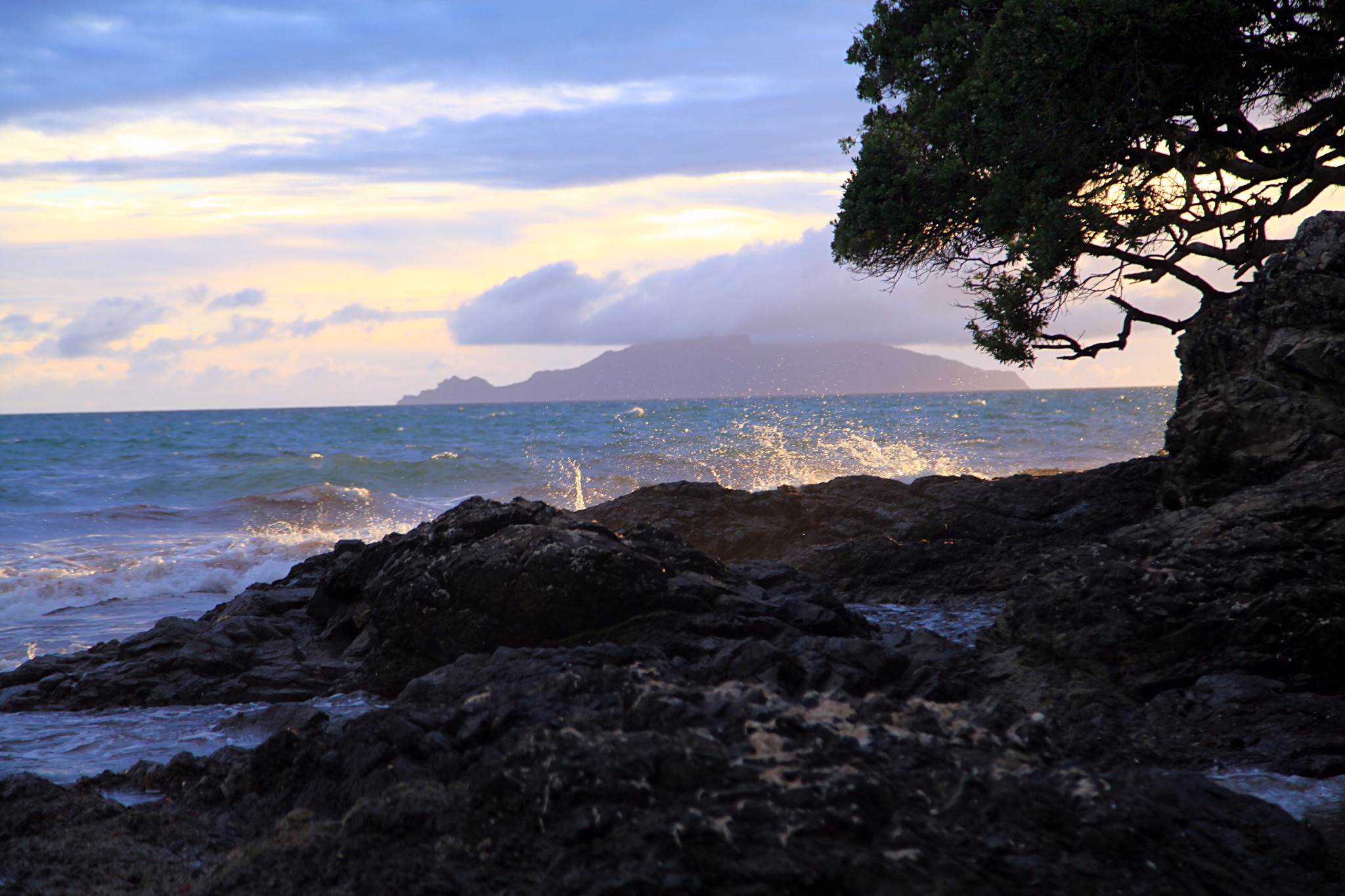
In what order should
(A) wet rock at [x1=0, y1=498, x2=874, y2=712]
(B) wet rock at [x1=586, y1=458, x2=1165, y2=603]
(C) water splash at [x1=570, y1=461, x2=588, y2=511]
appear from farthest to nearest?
(C) water splash at [x1=570, y1=461, x2=588, y2=511] → (B) wet rock at [x1=586, y1=458, x2=1165, y2=603] → (A) wet rock at [x1=0, y1=498, x2=874, y2=712]

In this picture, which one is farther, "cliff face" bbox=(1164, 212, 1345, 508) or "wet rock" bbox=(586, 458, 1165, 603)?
"wet rock" bbox=(586, 458, 1165, 603)

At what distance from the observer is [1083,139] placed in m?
10.5

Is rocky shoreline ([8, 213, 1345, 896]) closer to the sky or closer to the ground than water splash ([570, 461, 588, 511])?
closer to the sky

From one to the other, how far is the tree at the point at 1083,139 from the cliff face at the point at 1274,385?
2491 mm

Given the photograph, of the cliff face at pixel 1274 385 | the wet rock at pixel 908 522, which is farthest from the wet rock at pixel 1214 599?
the wet rock at pixel 908 522

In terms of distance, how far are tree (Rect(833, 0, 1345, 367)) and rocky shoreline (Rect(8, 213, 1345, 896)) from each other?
2.66m

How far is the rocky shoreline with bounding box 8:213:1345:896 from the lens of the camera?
3.09 m

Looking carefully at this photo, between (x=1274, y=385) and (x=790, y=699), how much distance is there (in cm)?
611

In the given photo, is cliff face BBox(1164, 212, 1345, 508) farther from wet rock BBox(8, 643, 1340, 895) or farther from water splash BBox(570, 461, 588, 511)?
water splash BBox(570, 461, 588, 511)

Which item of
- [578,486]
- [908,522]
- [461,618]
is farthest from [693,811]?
[578,486]

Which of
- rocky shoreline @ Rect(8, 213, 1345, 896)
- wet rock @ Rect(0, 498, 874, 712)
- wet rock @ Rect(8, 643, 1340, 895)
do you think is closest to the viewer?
wet rock @ Rect(8, 643, 1340, 895)

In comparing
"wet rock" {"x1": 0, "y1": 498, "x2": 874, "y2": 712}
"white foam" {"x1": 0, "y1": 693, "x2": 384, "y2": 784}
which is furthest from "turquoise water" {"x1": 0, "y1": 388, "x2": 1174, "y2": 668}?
"white foam" {"x1": 0, "y1": 693, "x2": 384, "y2": 784}

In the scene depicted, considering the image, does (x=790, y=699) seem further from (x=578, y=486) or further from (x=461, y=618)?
(x=578, y=486)

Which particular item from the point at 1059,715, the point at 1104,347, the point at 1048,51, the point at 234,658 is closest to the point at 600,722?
the point at 1059,715
